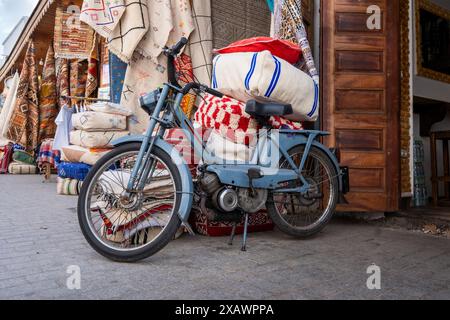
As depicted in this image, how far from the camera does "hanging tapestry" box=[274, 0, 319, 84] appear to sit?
3.54 metres

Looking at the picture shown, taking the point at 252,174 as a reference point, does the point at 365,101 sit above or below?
above

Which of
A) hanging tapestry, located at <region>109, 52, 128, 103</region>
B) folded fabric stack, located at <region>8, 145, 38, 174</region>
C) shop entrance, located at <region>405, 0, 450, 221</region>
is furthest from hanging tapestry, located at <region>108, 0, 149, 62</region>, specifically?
folded fabric stack, located at <region>8, 145, 38, 174</region>

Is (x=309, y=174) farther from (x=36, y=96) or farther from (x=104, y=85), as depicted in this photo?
(x=36, y=96)

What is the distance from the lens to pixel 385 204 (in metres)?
3.63

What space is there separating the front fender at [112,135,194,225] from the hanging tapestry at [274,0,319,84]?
1.75 metres

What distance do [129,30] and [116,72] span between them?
57 centimetres

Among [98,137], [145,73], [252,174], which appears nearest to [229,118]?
[252,174]

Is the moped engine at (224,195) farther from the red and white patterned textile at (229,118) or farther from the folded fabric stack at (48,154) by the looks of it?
the folded fabric stack at (48,154)

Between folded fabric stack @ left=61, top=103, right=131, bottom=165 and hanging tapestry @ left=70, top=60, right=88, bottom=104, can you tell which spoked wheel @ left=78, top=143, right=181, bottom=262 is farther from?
hanging tapestry @ left=70, top=60, right=88, bottom=104

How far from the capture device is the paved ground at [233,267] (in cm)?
175

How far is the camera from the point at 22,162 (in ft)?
30.2

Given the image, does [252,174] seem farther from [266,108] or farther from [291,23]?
[291,23]

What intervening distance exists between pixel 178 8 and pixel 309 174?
2451mm

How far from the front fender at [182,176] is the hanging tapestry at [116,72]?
2.20 metres
